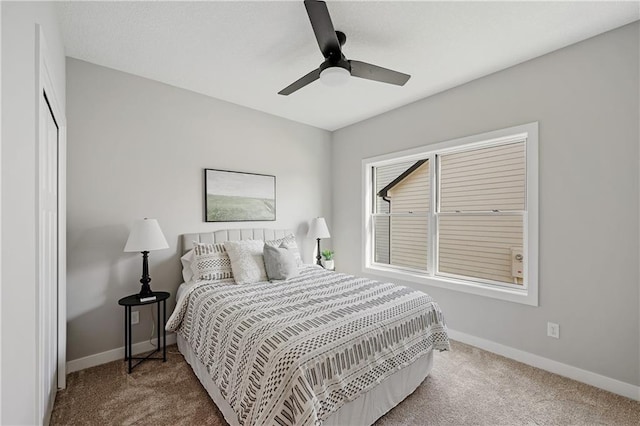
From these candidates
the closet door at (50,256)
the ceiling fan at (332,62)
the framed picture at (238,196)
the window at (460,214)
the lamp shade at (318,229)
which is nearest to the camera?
the ceiling fan at (332,62)

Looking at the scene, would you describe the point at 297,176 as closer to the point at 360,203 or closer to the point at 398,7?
the point at 360,203

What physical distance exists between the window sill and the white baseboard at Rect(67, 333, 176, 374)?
8.67 ft

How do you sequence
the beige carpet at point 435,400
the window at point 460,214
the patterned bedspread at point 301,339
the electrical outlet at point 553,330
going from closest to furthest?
the patterned bedspread at point 301,339, the beige carpet at point 435,400, the electrical outlet at point 553,330, the window at point 460,214

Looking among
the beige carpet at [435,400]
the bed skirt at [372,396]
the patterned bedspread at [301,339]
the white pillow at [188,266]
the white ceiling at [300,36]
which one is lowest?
the beige carpet at [435,400]

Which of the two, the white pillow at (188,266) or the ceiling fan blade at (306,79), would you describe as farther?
the white pillow at (188,266)

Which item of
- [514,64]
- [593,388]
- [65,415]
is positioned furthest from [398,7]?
[65,415]

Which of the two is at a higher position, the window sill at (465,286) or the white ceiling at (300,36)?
the white ceiling at (300,36)

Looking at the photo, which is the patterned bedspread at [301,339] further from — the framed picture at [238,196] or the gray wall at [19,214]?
the framed picture at [238,196]

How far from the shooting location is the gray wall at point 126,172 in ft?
8.59

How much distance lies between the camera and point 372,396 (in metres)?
1.88

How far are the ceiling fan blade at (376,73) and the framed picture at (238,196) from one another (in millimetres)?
1968

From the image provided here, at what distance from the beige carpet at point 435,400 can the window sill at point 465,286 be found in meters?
0.60

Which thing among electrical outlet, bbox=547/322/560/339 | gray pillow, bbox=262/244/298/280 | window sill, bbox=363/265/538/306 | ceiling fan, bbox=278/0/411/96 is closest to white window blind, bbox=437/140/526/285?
window sill, bbox=363/265/538/306

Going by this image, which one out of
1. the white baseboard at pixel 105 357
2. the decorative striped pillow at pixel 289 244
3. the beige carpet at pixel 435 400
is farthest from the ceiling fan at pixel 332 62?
the white baseboard at pixel 105 357
